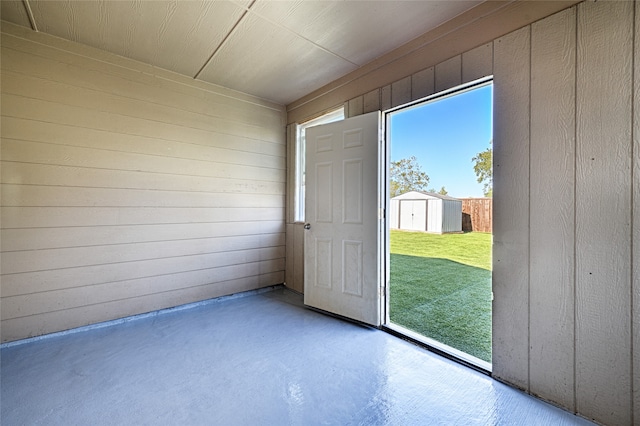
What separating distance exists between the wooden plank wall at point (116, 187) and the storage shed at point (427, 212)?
3.73 m

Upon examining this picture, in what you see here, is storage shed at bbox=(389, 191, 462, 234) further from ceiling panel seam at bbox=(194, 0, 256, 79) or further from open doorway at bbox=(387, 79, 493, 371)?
ceiling panel seam at bbox=(194, 0, 256, 79)

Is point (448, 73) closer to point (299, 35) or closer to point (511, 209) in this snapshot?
point (511, 209)

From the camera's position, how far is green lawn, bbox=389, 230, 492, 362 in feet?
8.46

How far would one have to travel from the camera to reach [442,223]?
20.1 ft

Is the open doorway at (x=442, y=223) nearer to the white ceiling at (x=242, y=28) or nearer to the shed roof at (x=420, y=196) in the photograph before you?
the shed roof at (x=420, y=196)

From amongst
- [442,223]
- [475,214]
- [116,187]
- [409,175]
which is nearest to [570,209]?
[116,187]

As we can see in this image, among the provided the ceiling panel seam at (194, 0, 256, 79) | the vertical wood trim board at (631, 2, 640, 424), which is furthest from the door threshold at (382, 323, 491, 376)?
the ceiling panel seam at (194, 0, 256, 79)

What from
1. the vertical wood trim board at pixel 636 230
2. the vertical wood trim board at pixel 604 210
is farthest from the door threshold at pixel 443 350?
the vertical wood trim board at pixel 636 230

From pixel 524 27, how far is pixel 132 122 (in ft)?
10.8

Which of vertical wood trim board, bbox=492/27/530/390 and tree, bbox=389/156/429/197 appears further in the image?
tree, bbox=389/156/429/197

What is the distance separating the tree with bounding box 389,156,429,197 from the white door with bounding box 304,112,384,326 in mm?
3245

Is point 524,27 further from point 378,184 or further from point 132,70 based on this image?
point 132,70

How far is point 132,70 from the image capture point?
104 inches

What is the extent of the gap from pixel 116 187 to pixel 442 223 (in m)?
5.97
